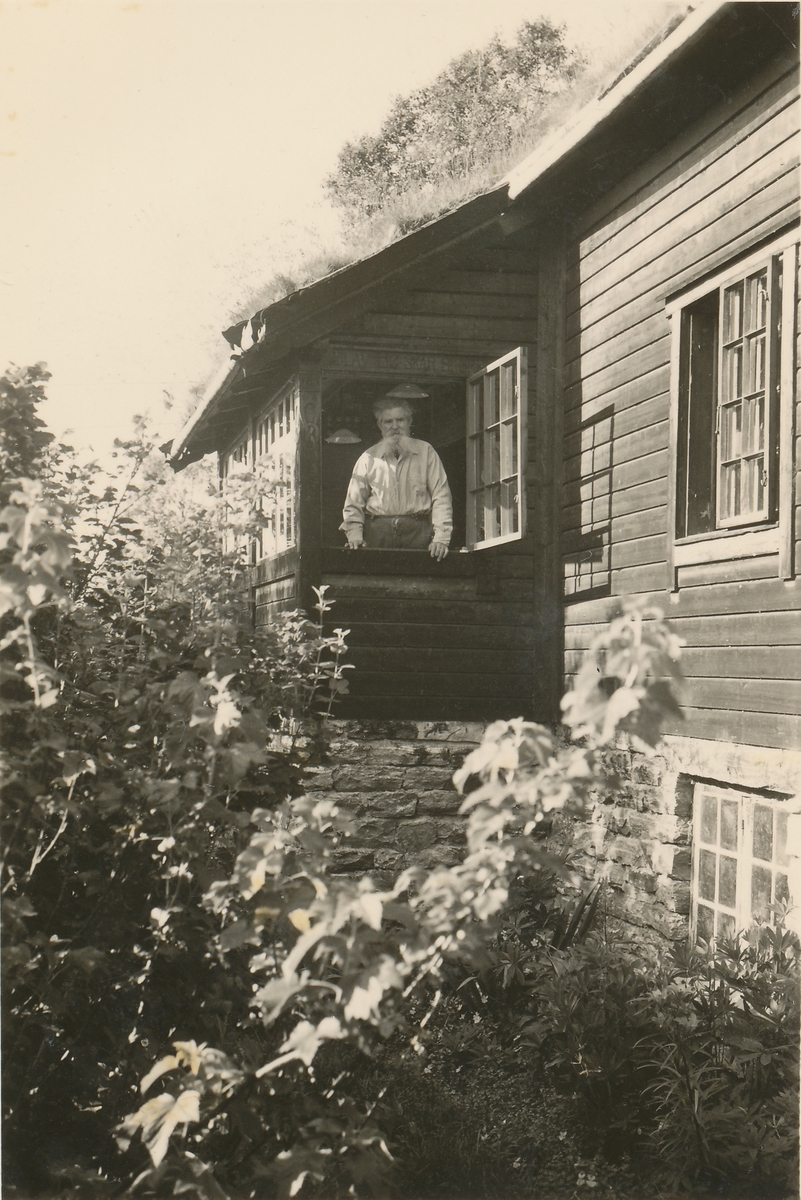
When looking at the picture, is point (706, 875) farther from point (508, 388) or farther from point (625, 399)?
point (508, 388)

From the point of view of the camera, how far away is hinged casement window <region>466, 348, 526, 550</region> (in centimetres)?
A: 656

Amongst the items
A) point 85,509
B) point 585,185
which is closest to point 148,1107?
point 85,509

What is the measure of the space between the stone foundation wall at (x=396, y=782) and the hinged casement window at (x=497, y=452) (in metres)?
1.34

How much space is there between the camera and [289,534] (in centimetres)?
770

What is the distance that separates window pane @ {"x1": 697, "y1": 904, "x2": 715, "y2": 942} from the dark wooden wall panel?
94cm

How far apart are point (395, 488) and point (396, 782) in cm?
202

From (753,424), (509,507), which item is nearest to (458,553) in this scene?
(509,507)

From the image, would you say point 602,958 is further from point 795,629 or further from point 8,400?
point 8,400

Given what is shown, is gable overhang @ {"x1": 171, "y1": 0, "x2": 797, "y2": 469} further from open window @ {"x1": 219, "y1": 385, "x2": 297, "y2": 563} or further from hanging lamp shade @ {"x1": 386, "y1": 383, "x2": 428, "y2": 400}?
hanging lamp shade @ {"x1": 386, "y1": 383, "x2": 428, "y2": 400}

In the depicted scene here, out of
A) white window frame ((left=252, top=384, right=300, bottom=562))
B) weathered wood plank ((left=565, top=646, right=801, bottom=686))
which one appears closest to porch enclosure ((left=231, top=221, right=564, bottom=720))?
white window frame ((left=252, top=384, right=300, bottom=562))

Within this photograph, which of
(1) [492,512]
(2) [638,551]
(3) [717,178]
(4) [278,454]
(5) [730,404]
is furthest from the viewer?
(4) [278,454]

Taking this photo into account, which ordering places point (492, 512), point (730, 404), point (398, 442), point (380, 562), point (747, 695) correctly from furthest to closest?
A: 1. point (398, 442)
2. point (380, 562)
3. point (492, 512)
4. point (730, 404)
5. point (747, 695)

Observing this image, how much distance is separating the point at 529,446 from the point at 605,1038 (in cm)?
403

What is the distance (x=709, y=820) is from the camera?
5.67m
